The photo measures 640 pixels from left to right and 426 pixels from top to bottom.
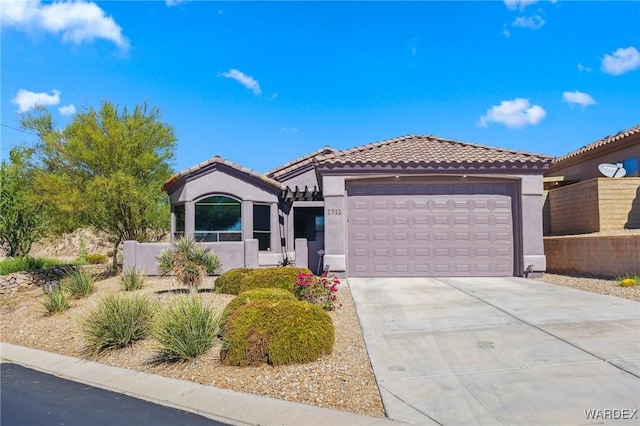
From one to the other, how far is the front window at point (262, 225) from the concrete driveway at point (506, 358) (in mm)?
8742

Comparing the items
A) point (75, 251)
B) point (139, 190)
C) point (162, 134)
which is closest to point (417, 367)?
point (139, 190)

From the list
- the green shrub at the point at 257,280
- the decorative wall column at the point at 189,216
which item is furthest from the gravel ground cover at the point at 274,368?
the decorative wall column at the point at 189,216

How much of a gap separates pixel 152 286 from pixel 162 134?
792 centimetres

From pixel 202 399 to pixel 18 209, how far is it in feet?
63.4

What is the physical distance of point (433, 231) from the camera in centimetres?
1418

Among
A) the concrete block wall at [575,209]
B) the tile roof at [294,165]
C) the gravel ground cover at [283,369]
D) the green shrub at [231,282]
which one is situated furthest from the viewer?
the tile roof at [294,165]

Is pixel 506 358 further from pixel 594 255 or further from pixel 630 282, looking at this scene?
pixel 594 255

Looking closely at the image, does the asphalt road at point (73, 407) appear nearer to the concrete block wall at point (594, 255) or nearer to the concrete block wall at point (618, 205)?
the concrete block wall at point (594, 255)

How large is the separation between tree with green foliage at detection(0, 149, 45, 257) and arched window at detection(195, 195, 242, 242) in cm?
620

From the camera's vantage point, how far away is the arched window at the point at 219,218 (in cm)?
1741

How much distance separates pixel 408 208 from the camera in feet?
46.9


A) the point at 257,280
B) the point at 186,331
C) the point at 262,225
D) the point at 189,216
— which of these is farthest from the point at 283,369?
the point at 262,225

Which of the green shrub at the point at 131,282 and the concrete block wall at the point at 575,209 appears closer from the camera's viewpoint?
the green shrub at the point at 131,282

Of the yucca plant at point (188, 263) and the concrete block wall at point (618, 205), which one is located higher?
the concrete block wall at point (618, 205)
